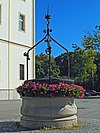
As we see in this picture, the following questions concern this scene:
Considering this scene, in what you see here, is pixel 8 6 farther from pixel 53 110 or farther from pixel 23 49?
pixel 53 110

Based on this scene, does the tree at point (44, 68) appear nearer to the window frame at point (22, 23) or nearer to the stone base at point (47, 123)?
the window frame at point (22, 23)

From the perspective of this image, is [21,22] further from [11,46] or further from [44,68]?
[44,68]

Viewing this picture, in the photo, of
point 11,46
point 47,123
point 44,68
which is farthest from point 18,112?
point 44,68

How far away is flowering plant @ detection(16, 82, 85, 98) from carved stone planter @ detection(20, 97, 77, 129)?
131mm

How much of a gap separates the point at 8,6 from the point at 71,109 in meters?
30.2

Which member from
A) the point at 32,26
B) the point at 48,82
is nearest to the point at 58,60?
the point at 32,26

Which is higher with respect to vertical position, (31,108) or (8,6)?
(8,6)

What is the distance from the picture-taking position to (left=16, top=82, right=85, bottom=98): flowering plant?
11664mm

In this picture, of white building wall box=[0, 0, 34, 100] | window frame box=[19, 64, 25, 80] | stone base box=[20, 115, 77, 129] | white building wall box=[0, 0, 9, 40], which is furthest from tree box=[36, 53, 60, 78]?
stone base box=[20, 115, 77, 129]

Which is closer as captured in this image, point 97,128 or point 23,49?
point 97,128

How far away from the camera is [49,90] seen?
460 inches

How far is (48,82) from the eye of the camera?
41.8ft

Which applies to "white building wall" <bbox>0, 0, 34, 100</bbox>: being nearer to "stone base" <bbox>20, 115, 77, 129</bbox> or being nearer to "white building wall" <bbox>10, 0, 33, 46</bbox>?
"white building wall" <bbox>10, 0, 33, 46</bbox>

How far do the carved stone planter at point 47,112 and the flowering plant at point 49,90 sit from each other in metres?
0.13
